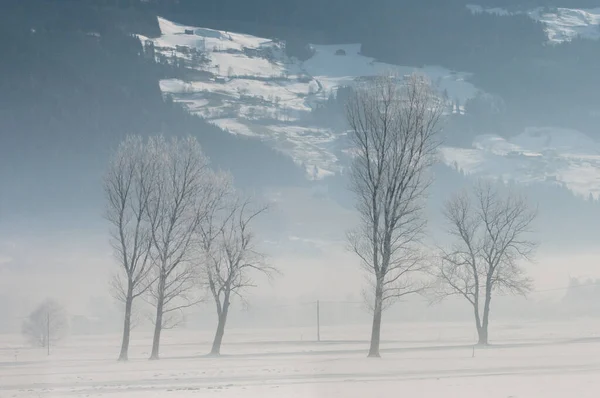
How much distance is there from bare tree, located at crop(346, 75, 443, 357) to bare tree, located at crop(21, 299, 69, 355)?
84.8 m

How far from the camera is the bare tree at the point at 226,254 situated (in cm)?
4862

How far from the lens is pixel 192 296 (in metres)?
52.7

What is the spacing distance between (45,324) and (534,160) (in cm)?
10567

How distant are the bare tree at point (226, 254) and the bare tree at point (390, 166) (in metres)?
9.11

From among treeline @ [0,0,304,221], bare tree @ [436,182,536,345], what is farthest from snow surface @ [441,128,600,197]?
bare tree @ [436,182,536,345]

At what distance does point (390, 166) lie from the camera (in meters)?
41.5

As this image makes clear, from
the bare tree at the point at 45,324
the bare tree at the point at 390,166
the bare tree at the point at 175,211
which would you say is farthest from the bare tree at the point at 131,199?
the bare tree at the point at 45,324

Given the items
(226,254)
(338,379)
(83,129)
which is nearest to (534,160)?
(83,129)

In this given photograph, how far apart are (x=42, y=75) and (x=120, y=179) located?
15615cm

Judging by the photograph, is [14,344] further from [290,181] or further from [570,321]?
[570,321]

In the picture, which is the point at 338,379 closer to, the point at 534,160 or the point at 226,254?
the point at 226,254

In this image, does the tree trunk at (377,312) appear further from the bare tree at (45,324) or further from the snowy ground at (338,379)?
the bare tree at (45,324)

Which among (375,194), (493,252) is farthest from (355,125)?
(493,252)

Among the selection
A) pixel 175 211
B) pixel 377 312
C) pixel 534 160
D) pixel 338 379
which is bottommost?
pixel 338 379
